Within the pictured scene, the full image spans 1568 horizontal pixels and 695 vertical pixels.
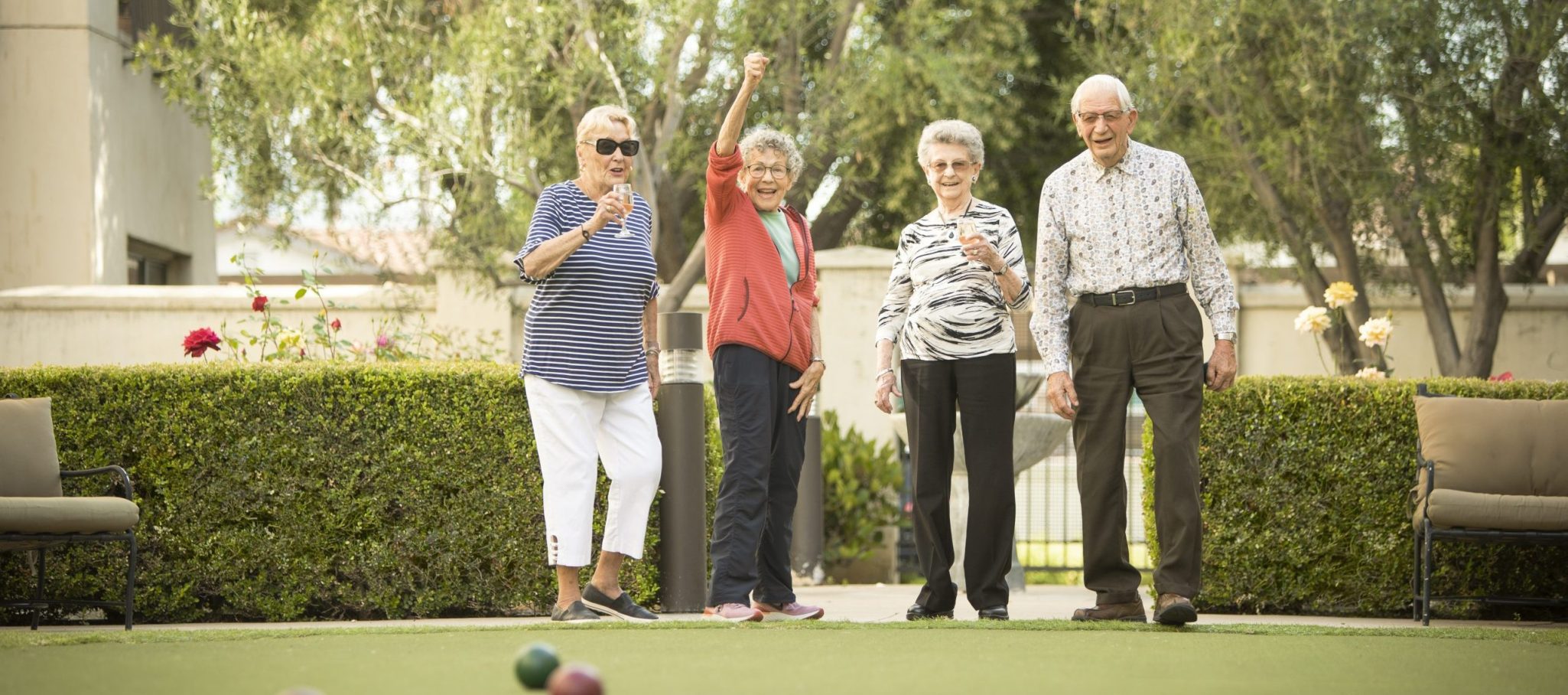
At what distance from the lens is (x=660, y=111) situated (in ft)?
45.8

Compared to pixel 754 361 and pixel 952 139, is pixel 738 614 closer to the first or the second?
pixel 754 361

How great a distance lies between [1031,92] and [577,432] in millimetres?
11689

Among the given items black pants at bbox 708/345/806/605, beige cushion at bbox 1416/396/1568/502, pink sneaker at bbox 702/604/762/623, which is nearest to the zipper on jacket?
black pants at bbox 708/345/806/605

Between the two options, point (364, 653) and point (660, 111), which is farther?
point (660, 111)

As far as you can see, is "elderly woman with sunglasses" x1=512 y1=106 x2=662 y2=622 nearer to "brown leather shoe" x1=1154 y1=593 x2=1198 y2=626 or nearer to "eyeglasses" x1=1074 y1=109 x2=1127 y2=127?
"eyeglasses" x1=1074 y1=109 x2=1127 y2=127

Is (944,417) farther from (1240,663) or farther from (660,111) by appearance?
(660,111)

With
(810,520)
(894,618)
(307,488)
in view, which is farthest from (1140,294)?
(810,520)

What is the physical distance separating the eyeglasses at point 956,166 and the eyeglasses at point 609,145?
1.07 m

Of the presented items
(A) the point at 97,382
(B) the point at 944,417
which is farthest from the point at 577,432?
(A) the point at 97,382

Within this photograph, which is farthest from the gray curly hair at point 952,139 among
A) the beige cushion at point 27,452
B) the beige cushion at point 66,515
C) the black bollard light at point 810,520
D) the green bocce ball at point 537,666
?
the black bollard light at point 810,520

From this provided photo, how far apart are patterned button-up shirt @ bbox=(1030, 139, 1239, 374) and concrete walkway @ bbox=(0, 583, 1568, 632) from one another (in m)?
1.20

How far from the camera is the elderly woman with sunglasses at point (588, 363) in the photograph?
5828 mm

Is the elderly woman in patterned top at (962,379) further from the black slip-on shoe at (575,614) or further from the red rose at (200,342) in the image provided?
the red rose at (200,342)

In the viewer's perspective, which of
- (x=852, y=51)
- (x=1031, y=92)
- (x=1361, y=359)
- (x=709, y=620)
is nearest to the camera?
(x=709, y=620)
